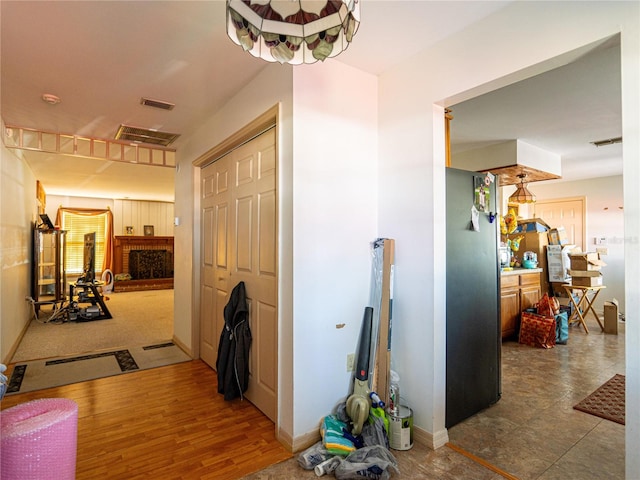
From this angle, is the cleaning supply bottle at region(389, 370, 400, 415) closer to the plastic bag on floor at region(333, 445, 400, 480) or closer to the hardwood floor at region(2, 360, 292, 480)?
the plastic bag on floor at region(333, 445, 400, 480)

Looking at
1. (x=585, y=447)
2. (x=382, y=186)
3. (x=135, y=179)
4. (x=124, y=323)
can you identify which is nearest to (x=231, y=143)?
(x=382, y=186)

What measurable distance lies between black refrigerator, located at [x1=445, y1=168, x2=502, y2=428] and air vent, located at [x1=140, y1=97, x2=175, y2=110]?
2.60 meters

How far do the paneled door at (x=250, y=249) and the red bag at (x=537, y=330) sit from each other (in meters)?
3.55

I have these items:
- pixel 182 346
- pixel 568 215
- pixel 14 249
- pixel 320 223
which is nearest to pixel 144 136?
pixel 14 249

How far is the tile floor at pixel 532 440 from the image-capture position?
196 centimetres

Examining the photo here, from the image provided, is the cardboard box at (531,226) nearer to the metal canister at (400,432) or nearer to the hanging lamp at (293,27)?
the metal canister at (400,432)

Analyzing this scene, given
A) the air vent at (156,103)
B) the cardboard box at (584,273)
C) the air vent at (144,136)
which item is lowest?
the cardboard box at (584,273)

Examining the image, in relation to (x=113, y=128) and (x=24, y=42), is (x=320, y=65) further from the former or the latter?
(x=113, y=128)

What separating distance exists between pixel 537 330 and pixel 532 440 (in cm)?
244

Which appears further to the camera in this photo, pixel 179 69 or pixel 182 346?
pixel 182 346

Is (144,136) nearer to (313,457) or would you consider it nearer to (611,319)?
(313,457)

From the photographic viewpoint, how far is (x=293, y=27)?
4.14 feet

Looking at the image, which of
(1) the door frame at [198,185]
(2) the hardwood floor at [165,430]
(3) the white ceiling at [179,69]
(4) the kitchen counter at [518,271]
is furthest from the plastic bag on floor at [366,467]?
(4) the kitchen counter at [518,271]

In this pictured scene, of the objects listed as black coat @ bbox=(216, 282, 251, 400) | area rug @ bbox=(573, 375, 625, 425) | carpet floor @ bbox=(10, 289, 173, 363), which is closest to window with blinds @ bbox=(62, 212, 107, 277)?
carpet floor @ bbox=(10, 289, 173, 363)
